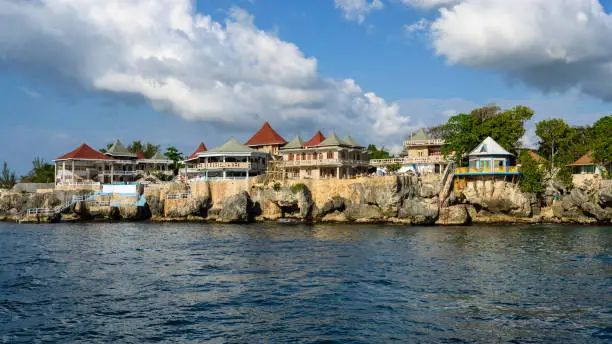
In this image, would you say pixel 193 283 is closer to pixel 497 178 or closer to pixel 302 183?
pixel 302 183

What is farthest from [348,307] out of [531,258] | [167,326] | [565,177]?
[565,177]

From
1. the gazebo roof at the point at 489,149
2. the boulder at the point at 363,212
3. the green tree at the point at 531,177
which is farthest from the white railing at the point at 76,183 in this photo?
the green tree at the point at 531,177

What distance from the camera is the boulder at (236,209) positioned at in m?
58.2

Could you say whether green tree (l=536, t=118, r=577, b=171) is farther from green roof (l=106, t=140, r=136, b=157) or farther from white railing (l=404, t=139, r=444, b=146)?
green roof (l=106, t=140, r=136, b=157)

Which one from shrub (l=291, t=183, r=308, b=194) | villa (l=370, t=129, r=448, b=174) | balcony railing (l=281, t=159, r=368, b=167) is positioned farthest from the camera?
balcony railing (l=281, t=159, r=368, b=167)

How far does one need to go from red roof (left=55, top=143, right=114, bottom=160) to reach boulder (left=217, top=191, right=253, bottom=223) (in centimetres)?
3137

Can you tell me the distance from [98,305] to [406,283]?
13715 mm

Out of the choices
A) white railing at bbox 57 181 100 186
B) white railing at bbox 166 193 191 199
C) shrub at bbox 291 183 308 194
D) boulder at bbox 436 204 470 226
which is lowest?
boulder at bbox 436 204 470 226

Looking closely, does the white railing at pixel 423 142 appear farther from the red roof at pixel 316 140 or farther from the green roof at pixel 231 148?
the green roof at pixel 231 148

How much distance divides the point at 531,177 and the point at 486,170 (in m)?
4.77

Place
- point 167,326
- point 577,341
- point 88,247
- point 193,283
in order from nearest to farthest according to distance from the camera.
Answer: point 577,341, point 167,326, point 193,283, point 88,247

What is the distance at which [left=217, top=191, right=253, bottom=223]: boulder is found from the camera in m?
58.2

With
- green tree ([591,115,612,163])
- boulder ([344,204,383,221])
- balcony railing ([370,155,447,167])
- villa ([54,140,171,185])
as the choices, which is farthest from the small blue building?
villa ([54,140,171,185])

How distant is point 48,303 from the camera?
20875mm
